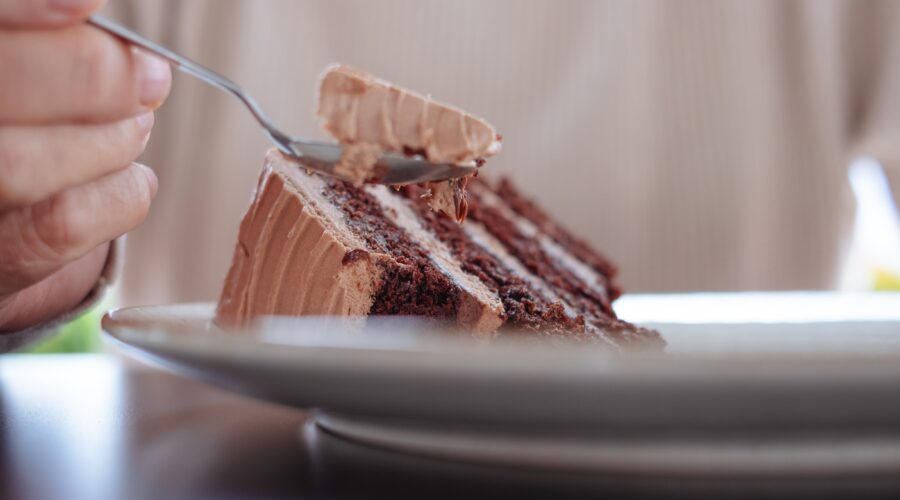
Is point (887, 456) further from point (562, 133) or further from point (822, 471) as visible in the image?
point (562, 133)

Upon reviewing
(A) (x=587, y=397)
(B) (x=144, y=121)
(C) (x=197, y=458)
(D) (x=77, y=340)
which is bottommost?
(D) (x=77, y=340)

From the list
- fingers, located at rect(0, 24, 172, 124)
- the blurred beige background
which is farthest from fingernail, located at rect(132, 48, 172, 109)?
the blurred beige background

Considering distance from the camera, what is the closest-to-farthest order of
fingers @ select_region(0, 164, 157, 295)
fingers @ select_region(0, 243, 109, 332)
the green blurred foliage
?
fingers @ select_region(0, 164, 157, 295) < fingers @ select_region(0, 243, 109, 332) < the green blurred foliage

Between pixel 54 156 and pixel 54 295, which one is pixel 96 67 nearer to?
pixel 54 156

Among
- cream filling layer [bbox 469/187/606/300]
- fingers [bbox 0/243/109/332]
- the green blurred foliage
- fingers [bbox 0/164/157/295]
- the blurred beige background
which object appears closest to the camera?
fingers [bbox 0/164/157/295]

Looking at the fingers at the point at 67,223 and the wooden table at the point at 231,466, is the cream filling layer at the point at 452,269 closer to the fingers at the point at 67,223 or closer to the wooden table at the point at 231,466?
the wooden table at the point at 231,466

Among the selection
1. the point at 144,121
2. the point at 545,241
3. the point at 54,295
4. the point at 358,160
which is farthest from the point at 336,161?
the point at 545,241

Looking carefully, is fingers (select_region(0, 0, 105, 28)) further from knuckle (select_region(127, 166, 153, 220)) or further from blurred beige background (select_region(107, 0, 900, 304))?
blurred beige background (select_region(107, 0, 900, 304))
